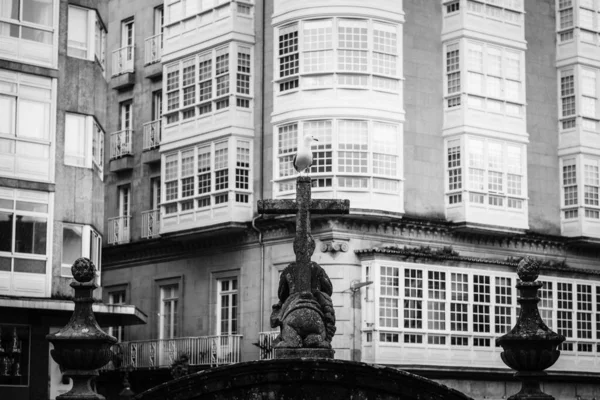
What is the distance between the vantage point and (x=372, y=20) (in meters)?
47.7

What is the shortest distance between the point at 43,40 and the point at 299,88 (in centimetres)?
1007

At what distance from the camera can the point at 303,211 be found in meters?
23.9

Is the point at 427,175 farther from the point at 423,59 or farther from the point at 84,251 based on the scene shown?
the point at 84,251

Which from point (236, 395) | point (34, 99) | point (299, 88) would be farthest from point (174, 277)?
point (236, 395)

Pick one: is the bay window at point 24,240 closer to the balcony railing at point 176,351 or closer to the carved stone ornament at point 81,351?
the balcony railing at point 176,351

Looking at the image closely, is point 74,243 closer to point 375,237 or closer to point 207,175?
point 207,175

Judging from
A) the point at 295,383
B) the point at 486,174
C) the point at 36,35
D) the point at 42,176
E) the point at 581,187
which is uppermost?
the point at 36,35

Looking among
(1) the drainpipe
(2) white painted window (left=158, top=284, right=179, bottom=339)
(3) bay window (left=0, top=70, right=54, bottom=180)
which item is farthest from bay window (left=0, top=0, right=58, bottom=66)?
(2) white painted window (left=158, top=284, right=179, bottom=339)

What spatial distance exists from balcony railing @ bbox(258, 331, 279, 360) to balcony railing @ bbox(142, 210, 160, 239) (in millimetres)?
9317

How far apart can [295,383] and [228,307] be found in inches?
1204

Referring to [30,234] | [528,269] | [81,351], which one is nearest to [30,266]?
[30,234]

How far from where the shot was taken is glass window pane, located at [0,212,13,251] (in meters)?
40.2

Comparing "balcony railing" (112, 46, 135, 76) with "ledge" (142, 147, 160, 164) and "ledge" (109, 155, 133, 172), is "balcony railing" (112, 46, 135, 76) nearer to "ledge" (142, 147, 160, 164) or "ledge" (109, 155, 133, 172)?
"ledge" (109, 155, 133, 172)

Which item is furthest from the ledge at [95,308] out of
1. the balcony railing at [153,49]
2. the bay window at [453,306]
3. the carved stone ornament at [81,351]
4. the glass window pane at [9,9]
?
the carved stone ornament at [81,351]
